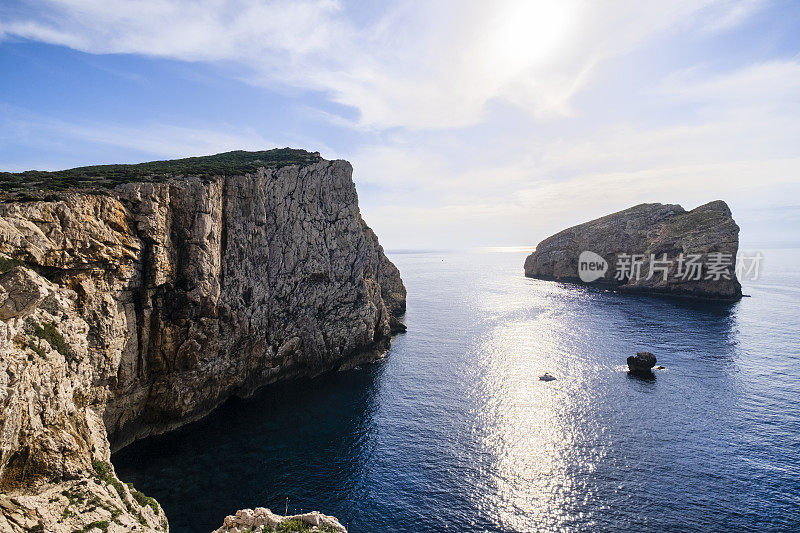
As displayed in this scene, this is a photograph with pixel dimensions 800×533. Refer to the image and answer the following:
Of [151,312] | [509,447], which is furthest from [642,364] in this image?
[151,312]

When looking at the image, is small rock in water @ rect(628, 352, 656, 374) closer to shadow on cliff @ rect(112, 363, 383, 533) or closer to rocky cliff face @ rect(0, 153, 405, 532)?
rocky cliff face @ rect(0, 153, 405, 532)

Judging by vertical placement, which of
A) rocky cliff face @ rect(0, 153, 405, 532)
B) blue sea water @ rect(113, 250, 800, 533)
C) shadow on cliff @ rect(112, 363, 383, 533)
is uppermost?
rocky cliff face @ rect(0, 153, 405, 532)

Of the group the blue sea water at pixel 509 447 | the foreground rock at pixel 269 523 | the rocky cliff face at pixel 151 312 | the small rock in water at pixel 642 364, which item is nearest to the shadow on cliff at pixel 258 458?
the blue sea water at pixel 509 447

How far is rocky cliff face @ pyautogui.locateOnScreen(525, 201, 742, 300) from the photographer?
130m

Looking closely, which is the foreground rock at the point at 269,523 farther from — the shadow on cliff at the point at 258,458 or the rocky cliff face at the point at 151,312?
the shadow on cliff at the point at 258,458

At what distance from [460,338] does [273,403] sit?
51.1 m

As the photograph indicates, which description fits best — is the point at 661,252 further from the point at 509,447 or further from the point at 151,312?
the point at 151,312

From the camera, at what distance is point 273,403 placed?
53.0 m

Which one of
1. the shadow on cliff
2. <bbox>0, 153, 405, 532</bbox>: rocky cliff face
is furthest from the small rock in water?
the shadow on cliff

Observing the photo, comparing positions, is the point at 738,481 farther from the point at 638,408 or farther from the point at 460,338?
the point at 460,338

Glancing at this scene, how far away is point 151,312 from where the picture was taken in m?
41.1

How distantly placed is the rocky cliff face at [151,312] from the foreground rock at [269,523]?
5.02 metres

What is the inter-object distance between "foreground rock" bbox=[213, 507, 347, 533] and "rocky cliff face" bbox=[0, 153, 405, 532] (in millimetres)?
5021

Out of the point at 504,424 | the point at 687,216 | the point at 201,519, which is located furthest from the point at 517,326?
the point at 687,216
